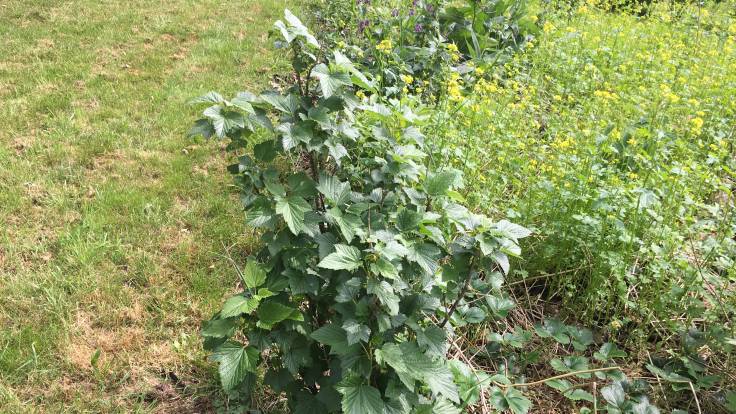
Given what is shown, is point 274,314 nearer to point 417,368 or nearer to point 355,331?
point 355,331

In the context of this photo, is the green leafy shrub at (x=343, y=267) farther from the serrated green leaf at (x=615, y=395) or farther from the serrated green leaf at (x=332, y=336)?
the serrated green leaf at (x=615, y=395)

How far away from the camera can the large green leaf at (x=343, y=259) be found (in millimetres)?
1395

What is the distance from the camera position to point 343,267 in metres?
1.39

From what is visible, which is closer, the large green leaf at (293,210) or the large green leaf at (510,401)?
the large green leaf at (293,210)

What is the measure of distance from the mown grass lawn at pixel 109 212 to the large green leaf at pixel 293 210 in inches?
41.1

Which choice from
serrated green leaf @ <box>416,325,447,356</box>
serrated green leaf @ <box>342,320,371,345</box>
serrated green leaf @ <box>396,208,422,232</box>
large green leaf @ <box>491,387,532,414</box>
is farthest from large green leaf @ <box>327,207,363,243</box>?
large green leaf @ <box>491,387,532,414</box>

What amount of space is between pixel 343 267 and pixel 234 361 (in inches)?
16.4

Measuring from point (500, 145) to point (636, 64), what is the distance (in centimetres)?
195

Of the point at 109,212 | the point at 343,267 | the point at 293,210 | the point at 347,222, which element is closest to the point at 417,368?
the point at 343,267

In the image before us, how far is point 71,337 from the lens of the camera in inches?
92.1

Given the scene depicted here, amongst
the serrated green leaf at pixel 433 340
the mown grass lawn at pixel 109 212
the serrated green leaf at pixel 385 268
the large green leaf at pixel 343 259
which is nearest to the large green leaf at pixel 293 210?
the large green leaf at pixel 343 259

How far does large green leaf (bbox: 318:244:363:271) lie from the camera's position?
139cm

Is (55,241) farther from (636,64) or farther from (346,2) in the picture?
(636,64)

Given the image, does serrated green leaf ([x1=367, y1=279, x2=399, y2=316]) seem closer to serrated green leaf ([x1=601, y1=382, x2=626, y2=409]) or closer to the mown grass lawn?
serrated green leaf ([x1=601, y1=382, x2=626, y2=409])
